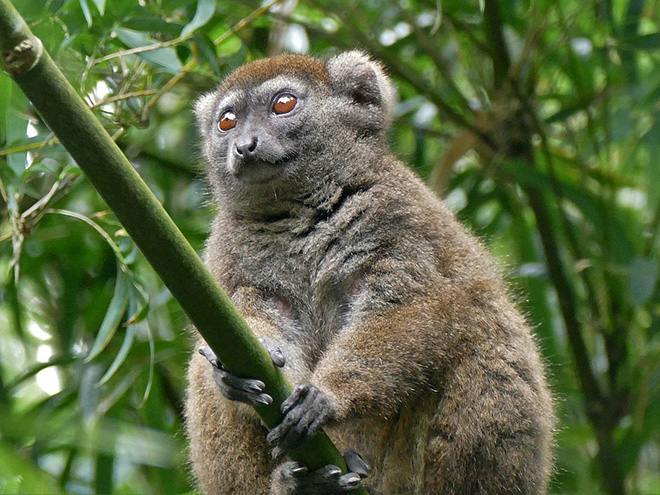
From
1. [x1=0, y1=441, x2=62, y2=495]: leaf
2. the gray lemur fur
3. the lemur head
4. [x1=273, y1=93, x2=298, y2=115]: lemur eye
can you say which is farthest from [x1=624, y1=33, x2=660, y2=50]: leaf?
[x1=0, y1=441, x2=62, y2=495]: leaf

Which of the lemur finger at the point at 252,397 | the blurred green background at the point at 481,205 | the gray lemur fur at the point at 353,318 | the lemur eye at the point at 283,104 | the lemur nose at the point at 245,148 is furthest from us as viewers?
the blurred green background at the point at 481,205

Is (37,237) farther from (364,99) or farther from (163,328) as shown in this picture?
(364,99)

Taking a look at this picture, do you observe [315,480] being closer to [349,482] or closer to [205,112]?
[349,482]

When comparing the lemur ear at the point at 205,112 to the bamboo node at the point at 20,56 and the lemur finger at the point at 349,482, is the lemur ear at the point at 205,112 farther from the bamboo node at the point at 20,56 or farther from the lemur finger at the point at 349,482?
the bamboo node at the point at 20,56

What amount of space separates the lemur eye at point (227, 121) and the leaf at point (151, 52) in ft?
1.51

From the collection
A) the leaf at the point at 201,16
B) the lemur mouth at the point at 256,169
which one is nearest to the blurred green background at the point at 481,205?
the leaf at the point at 201,16

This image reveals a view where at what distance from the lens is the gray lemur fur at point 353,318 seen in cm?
411

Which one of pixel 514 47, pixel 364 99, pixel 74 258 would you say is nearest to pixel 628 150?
pixel 514 47

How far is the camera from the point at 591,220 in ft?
22.7

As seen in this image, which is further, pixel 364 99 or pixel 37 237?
pixel 37 237

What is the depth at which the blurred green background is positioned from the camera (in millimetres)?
6230

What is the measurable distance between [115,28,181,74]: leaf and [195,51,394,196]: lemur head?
462 mm

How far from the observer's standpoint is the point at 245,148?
4742 mm

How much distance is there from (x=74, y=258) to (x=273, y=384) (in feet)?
11.9
